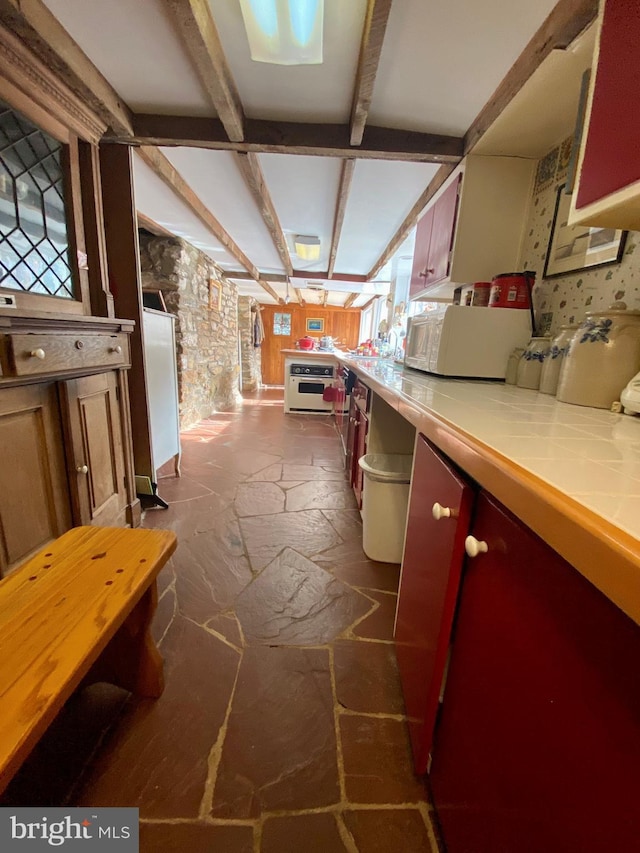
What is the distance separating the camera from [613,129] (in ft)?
2.60

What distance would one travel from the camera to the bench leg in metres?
0.99

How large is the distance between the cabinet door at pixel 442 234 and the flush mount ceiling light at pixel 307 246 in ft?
5.45

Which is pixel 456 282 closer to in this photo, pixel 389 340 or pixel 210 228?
pixel 210 228

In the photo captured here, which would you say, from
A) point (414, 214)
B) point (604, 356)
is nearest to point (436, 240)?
point (414, 214)

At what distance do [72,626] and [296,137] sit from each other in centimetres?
225

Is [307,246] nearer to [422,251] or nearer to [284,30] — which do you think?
[422,251]

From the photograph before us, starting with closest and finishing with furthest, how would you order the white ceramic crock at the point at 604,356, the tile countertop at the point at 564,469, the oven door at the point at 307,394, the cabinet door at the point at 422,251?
the tile countertop at the point at 564,469, the white ceramic crock at the point at 604,356, the cabinet door at the point at 422,251, the oven door at the point at 307,394

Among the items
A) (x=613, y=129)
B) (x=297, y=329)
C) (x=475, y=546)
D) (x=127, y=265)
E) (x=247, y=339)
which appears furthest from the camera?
(x=297, y=329)

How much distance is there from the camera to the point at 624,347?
0.93 m

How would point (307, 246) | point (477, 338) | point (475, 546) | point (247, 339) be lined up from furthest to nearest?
point (247, 339)
point (307, 246)
point (477, 338)
point (475, 546)

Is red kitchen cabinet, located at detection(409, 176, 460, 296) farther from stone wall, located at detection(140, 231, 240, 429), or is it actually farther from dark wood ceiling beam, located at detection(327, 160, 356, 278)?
stone wall, located at detection(140, 231, 240, 429)

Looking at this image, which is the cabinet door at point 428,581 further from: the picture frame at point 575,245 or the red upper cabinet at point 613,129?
the picture frame at point 575,245

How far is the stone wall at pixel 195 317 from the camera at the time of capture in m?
3.75

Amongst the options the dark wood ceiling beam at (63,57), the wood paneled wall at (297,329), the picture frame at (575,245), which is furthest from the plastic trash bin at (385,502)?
the wood paneled wall at (297,329)
